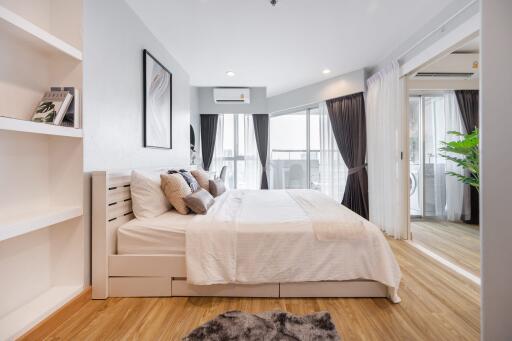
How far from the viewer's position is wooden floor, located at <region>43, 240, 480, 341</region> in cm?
156

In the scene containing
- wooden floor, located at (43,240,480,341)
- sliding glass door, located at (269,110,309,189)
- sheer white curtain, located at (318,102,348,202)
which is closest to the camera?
wooden floor, located at (43,240,480,341)

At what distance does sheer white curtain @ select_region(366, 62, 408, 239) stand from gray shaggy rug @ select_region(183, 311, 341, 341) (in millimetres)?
2264

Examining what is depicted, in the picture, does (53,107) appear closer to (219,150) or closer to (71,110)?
(71,110)

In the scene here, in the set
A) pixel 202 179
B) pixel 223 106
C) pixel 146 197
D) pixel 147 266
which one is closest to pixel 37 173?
pixel 146 197

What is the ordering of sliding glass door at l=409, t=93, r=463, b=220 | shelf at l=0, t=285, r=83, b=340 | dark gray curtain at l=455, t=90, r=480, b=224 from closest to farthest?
shelf at l=0, t=285, r=83, b=340 → dark gray curtain at l=455, t=90, r=480, b=224 → sliding glass door at l=409, t=93, r=463, b=220

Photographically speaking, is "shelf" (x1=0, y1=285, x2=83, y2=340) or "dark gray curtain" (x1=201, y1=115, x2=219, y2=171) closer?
"shelf" (x1=0, y1=285, x2=83, y2=340)

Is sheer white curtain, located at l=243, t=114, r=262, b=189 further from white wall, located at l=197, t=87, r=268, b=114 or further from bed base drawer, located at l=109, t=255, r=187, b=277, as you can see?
bed base drawer, located at l=109, t=255, r=187, b=277

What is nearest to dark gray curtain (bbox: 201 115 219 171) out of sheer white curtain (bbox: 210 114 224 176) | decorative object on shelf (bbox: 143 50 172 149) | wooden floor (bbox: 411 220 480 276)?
sheer white curtain (bbox: 210 114 224 176)

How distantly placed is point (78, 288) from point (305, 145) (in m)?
4.34

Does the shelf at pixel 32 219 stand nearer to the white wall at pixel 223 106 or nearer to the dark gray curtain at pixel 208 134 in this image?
the dark gray curtain at pixel 208 134

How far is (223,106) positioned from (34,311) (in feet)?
14.7

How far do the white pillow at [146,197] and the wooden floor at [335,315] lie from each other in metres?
0.68

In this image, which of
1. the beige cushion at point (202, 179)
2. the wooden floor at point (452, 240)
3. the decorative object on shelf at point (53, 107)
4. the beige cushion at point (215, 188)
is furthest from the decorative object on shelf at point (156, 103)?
the wooden floor at point (452, 240)

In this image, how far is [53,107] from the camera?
1.67 metres
